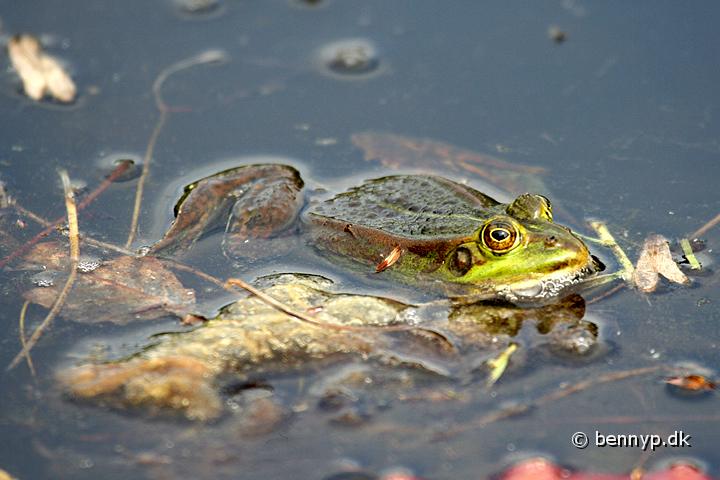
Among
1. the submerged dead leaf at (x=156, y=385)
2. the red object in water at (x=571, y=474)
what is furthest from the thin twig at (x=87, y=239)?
the red object in water at (x=571, y=474)

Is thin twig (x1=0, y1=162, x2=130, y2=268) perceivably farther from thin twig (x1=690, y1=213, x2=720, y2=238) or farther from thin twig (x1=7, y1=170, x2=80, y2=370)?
thin twig (x1=690, y1=213, x2=720, y2=238)

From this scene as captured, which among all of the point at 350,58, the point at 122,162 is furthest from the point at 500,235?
the point at 122,162

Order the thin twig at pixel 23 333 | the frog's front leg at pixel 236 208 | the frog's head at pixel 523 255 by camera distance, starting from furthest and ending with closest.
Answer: the frog's front leg at pixel 236 208
the frog's head at pixel 523 255
the thin twig at pixel 23 333

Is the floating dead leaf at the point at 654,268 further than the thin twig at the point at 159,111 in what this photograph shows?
No

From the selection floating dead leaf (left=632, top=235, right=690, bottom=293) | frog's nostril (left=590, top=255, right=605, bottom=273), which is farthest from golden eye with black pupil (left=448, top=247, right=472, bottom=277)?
floating dead leaf (left=632, top=235, right=690, bottom=293)

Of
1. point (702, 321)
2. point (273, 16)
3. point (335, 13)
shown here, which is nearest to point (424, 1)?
point (335, 13)

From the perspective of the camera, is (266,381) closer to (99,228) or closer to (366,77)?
(99,228)

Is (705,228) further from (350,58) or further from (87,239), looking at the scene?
(87,239)

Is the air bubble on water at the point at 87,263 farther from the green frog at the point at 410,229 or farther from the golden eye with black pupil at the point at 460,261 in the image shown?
the golden eye with black pupil at the point at 460,261
